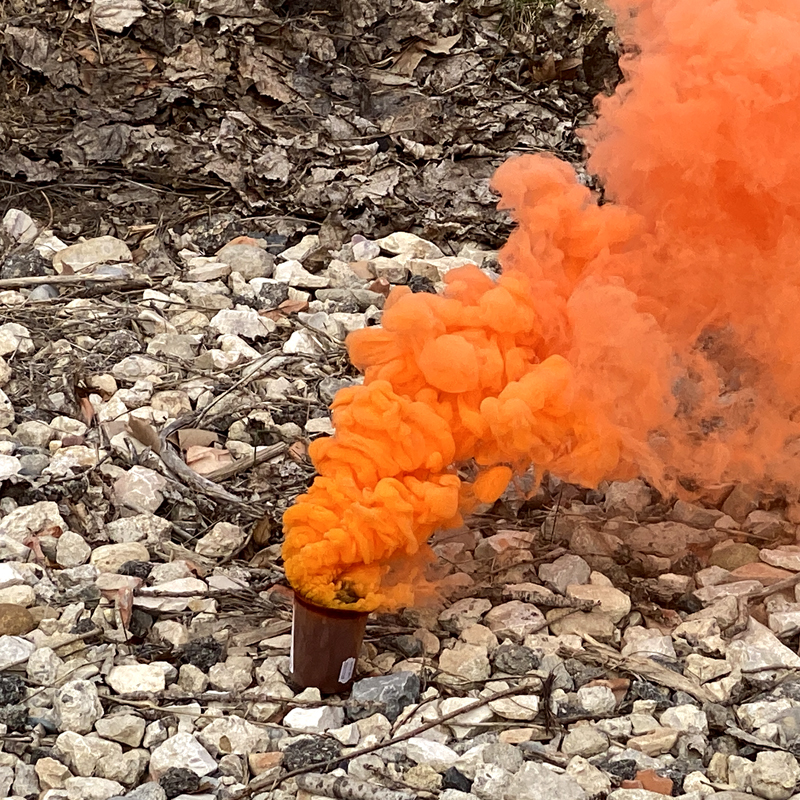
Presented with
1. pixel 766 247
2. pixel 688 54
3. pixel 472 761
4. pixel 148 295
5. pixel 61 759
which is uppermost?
pixel 688 54

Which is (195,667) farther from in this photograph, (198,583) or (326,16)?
(326,16)

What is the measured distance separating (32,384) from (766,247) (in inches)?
93.3

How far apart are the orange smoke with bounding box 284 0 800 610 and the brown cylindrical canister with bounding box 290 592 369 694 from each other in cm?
5

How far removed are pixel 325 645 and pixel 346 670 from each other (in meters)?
0.08

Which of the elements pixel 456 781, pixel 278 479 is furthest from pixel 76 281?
pixel 456 781

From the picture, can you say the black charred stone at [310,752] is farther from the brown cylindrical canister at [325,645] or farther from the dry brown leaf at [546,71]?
the dry brown leaf at [546,71]

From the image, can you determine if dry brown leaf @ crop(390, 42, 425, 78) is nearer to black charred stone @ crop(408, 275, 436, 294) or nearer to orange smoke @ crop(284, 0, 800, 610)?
black charred stone @ crop(408, 275, 436, 294)

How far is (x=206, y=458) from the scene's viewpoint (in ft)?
11.4

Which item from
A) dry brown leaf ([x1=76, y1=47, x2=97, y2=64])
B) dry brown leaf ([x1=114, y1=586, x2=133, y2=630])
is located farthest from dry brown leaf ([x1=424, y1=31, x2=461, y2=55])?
dry brown leaf ([x1=114, y1=586, x2=133, y2=630])

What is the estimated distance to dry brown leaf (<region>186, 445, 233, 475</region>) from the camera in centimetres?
344

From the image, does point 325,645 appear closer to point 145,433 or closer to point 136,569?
point 136,569

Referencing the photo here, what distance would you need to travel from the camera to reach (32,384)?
378 centimetres

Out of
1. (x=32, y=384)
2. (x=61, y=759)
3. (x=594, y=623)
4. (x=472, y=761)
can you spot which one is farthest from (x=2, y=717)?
(x=32, y=384)

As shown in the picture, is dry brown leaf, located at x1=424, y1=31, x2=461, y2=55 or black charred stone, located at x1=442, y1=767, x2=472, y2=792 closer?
black charred stone, located at x1=442, y1=767, x2=472, y2=792
